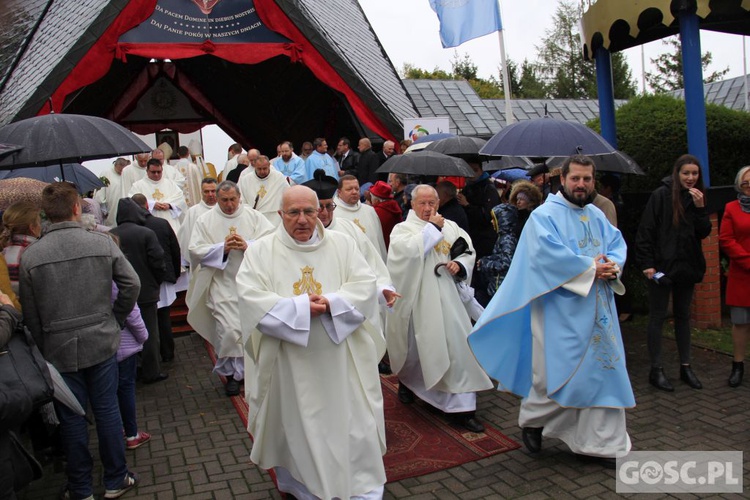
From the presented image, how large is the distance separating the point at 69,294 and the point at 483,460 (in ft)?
9.20

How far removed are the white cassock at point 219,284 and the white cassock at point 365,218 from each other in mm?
733

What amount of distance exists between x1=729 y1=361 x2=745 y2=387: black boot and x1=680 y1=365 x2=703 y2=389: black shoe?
250 mm

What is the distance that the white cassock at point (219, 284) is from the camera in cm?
644

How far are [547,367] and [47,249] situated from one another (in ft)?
10.1

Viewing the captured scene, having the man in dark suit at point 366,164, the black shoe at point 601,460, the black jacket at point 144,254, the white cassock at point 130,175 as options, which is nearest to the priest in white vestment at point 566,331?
the black shoe at point 601,460

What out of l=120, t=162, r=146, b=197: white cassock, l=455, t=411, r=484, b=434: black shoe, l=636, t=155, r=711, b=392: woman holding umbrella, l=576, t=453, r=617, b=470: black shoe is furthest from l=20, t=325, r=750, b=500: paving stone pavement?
l=120, t=162, r=146, b=197: white cassock

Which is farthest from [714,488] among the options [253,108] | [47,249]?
[253,108]

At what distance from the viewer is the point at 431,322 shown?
17.9 feet

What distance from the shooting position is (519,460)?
4.77m

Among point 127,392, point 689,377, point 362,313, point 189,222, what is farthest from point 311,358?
point 189,222

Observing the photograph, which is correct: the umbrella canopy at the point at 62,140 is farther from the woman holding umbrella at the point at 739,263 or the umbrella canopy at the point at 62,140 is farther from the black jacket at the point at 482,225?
the woman holding umbrella at the point at 739,263

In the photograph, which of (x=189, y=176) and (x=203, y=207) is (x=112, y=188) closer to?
(x=189, y=176)

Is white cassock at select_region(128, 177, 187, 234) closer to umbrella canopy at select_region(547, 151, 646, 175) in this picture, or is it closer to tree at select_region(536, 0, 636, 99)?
umbrella canopy at select_region(547, 151, 646, 175)

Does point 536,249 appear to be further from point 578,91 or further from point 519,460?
point 578,91
